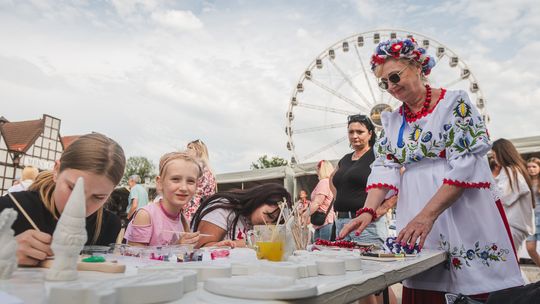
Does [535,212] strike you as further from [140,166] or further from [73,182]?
[140,166]

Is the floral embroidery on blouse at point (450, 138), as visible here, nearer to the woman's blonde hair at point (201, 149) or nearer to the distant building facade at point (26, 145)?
the woman's blonde hair at point (201, 149)

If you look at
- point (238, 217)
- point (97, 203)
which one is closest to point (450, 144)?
point (238, 217)

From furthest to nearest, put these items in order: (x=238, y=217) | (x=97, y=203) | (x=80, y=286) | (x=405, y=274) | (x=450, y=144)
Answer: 1. (x=238, y=217)
2. (x=450, y=144)
3. (x=97, y=203)
4. (x=405, y=274)
5. (x=80, y=286)

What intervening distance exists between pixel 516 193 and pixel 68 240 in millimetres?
3398

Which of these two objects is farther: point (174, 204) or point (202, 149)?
point (202, 149)

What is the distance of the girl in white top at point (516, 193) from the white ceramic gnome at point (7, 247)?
3321 millimetres

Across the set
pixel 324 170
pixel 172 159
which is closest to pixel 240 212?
pixel 172 159

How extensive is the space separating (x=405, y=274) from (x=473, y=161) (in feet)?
1.81

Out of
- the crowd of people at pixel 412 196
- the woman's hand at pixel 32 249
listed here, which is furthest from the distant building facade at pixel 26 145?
the woman's hand at pixel 32 249

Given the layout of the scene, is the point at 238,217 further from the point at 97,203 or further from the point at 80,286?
the point at 80,286

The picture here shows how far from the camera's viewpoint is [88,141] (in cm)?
128

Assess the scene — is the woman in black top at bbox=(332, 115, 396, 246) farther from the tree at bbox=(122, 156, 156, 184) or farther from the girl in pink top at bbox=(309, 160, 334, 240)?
the tree at bbox=(122, 156, 156, 184)

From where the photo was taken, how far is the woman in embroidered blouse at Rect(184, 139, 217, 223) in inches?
126

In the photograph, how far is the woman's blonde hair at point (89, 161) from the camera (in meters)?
1.20
